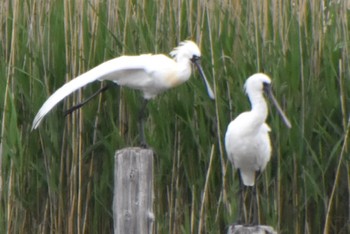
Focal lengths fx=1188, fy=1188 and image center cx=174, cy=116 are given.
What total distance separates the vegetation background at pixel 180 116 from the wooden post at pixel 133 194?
987 millimetres

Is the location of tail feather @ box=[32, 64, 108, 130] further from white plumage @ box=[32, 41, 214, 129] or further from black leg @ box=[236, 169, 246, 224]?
black leg @ box=[236, 169, 246, 224]

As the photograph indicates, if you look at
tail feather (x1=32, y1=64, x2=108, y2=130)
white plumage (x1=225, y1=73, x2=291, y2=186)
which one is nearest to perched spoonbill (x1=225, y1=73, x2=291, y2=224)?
white plumage (x1=225, y1=73, x2=291, y2=186)

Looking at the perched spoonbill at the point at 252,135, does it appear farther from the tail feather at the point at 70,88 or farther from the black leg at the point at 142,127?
the tail feather at the point at 70,88

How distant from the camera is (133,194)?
388 centimetres

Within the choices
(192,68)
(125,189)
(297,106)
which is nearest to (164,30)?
(192,68)

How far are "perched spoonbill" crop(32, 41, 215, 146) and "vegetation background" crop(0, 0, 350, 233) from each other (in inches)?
12.4

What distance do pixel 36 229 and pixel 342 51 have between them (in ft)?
5.09

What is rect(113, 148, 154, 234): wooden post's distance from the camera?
12.7ft

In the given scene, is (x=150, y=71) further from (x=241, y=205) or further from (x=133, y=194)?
(x=133, y=194)

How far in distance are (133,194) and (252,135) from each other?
82cm

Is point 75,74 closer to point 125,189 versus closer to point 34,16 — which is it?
point 34,16

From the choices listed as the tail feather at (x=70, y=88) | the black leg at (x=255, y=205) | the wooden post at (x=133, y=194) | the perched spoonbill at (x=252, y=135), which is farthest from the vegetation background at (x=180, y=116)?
the wooden post at (x=133, y=194)

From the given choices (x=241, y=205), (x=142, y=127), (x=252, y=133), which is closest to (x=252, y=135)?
(x=252, y=133)

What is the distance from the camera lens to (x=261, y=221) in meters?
5.02
